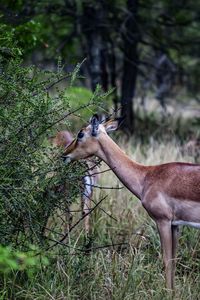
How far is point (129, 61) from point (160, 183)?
6856 mm

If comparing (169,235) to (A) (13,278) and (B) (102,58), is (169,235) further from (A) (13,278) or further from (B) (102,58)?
(B) (102,58)

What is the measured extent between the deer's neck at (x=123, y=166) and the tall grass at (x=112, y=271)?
21.2 inches

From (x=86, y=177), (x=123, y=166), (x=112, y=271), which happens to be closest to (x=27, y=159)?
(x=112, y=271)

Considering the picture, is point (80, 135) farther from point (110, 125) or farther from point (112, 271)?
point (112, 271)

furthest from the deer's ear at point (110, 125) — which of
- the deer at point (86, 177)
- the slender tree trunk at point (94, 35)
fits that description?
the slender tree trunk at point (94, 35)

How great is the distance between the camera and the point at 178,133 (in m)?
13.8

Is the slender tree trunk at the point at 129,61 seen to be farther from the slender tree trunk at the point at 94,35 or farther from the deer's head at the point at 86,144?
the deer's head at the point at 86,144

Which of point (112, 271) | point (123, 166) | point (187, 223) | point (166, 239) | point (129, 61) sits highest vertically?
point (129, 61)

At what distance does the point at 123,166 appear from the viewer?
6.53 meters

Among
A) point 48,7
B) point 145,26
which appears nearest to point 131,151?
point 48,7

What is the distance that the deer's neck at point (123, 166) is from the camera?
21.3 ft

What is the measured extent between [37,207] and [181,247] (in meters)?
1.97

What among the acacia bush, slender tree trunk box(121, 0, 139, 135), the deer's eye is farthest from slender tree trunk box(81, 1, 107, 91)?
the acacia bush

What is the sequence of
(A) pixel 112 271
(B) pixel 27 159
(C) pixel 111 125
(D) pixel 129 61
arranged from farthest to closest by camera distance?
1. (D) pixel 129 61
2. (C) pixel 111 125
3. (A) pixel 112 271
4. (B) pixel 27 159
